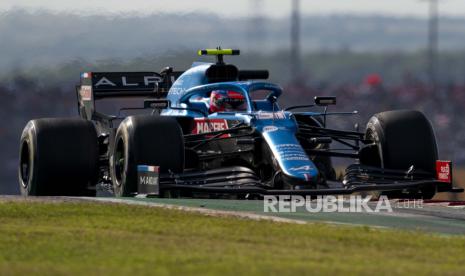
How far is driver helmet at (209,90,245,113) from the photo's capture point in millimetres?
19234

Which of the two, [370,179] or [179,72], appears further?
[179,72]

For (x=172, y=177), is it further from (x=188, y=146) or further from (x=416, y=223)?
(x=416, y=223)

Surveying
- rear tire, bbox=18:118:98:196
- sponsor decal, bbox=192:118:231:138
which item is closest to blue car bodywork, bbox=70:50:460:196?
sponsor decal, bbox=192:118:231:138

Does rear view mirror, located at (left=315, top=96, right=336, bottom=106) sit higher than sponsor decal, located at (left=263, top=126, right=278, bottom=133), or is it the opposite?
rear view mirror, located at (left=315, top=96, right=336, bottom=106)

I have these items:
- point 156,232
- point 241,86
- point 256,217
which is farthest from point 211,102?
point 156,232

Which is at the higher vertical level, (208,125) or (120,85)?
(120,85)

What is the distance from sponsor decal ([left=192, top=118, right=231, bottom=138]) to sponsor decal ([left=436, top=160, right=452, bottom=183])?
2.74 meters

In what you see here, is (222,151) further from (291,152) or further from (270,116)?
(291,152)

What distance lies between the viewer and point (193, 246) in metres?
12.0

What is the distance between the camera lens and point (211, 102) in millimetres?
19312

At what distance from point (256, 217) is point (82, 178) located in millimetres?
4559

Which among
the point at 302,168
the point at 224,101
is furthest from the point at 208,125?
the point at 302,168

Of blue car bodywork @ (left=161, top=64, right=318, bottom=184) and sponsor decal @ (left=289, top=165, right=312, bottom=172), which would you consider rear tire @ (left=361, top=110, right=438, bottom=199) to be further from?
sponsor decal @ (left=289, top=165, right=312, bottom=172)

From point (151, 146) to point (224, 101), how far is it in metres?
1.73
